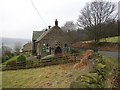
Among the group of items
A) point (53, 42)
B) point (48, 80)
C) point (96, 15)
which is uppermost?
point (96, 15)

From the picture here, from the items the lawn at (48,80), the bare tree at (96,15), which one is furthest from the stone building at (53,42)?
the lawn at (48,80)

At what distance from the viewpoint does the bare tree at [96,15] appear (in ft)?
169

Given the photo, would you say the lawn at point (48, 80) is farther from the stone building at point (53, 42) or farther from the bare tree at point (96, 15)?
the bare tree at point (96, 15)

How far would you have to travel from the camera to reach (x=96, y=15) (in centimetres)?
5203

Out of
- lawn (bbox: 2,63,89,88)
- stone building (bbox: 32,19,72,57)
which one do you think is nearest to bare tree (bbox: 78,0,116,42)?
stone building (bbox: 32,19,72,57)

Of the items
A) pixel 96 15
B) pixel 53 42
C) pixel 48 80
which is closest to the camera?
pixel 48 80

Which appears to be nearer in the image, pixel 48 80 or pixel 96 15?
pixel 48 80

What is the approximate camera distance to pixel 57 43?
4253cm

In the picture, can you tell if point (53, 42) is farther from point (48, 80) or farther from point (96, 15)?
point (48, 80)

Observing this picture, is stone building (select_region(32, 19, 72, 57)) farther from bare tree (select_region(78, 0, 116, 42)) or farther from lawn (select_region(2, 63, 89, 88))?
lawn (select_region(2, 63, 89, 88))

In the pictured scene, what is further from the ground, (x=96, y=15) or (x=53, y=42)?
(x=96, y=15)

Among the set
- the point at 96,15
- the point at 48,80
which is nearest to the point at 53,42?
the point at 96,15

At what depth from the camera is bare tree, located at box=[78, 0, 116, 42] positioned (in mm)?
51656

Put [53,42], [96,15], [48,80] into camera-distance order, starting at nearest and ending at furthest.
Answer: [48,80], [53,42], [96,15]
